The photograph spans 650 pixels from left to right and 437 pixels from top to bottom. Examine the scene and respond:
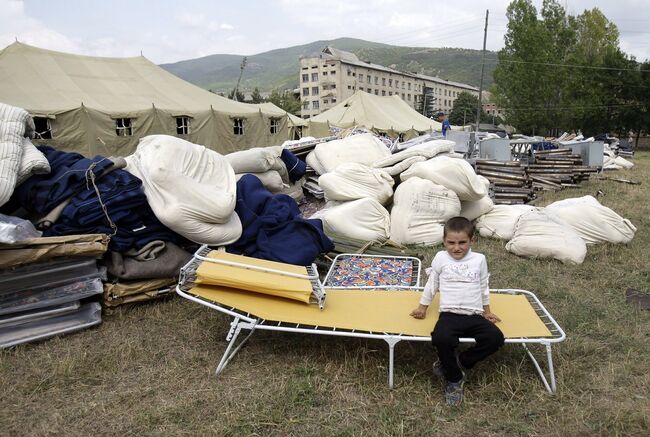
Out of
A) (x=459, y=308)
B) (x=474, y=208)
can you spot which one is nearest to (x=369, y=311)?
(x=459, y=308)

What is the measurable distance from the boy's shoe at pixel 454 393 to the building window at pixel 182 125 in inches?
533

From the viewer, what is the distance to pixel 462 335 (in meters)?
2.23

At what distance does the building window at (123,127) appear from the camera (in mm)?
12812

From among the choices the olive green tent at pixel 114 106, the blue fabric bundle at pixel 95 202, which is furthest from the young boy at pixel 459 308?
the olive green tent at pixel 114 106

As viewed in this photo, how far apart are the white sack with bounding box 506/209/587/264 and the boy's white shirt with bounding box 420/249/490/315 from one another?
7.96 ft

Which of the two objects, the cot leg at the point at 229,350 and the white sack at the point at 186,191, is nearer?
the cot leg at the point at 229,350

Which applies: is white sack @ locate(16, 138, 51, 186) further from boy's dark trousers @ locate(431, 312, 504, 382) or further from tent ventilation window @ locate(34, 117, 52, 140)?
tent ventilation window @ locate(34, 117, 52, 140)

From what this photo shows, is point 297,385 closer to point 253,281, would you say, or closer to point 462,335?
point 253,281

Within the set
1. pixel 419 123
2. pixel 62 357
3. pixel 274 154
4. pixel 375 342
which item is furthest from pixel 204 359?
pixel 419 123

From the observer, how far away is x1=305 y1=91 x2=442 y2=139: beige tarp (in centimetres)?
2038

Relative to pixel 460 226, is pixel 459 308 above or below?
below

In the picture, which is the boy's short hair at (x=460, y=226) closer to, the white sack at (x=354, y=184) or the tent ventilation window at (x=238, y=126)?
the white sack at (x=354, y=184)

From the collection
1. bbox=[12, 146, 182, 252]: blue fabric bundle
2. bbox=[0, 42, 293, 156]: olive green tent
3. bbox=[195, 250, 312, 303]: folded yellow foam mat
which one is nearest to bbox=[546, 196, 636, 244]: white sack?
bbox=[195, 250, 312, 303]: folded yellow foam mat

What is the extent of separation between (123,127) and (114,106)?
65 centimetres
